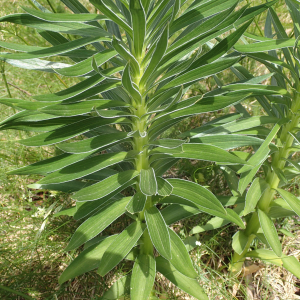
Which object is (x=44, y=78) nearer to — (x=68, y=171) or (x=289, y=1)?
(x=68, y=171)

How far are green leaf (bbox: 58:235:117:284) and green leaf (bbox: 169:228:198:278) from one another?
0.33m

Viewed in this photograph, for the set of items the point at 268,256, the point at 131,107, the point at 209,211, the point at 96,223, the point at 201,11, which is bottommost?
the point at 268,256

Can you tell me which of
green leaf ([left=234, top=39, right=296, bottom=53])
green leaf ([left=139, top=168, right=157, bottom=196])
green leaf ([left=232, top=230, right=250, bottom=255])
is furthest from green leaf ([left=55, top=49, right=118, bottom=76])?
green leaf ([left=232, top=230, right=250, bottom=255])

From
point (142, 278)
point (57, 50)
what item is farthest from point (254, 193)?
point (57, 50)

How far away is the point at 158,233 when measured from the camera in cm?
118

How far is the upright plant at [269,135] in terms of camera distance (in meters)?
1.31

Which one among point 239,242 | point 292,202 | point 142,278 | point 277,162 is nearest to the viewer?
point 142,278

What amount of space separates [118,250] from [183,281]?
39 centimetres

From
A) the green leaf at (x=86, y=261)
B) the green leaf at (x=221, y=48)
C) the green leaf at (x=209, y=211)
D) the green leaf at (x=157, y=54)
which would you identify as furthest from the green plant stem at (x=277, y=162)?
the green leaf at (x=86, y=261)

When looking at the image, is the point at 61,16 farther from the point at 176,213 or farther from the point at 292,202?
the point at 292,202

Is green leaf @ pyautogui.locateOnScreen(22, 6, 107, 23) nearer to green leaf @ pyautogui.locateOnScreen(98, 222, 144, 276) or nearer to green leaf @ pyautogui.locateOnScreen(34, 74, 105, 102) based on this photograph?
green leaf @ pyautogui.locateOnScreen(34, 74, 105, 102)

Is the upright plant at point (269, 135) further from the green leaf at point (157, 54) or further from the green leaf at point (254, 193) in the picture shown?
the green leaf at point (157, 54)

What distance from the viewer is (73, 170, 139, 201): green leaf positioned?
1113 millimetres

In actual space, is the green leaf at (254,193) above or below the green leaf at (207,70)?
below
